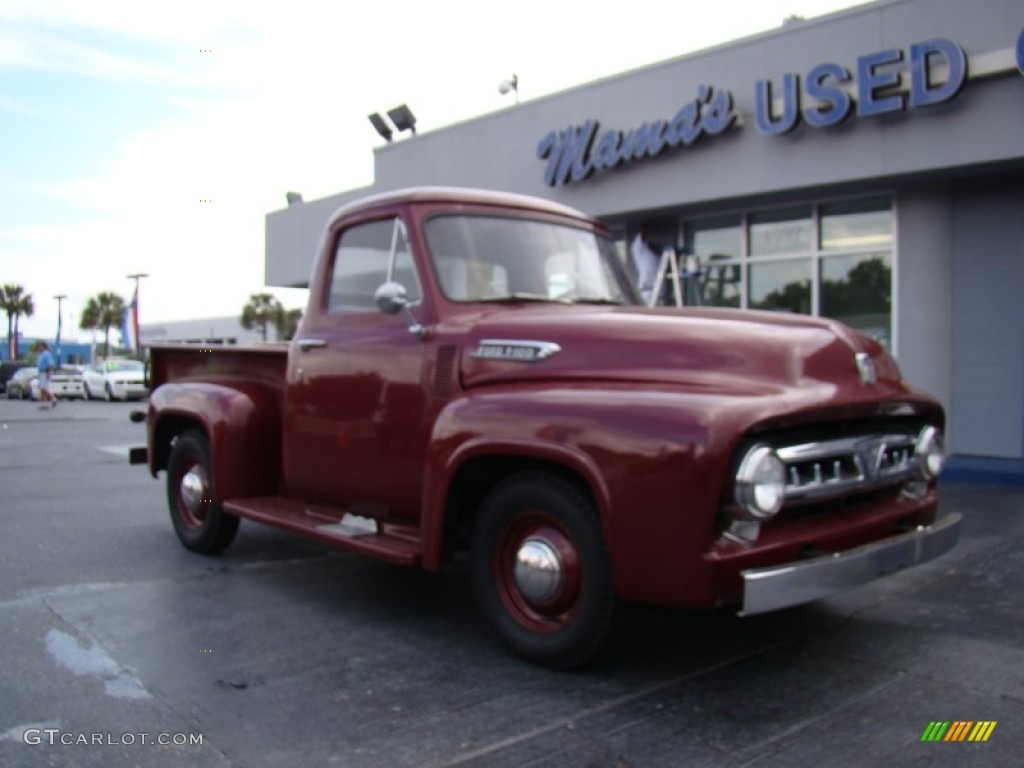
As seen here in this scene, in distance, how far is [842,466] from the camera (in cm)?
373

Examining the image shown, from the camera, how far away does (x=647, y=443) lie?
3375 millimetres

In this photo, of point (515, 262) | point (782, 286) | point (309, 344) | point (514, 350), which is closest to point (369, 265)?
point (309, 344)

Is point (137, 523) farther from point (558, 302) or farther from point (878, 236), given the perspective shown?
point (878, 236)

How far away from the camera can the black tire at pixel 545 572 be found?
3.59 m

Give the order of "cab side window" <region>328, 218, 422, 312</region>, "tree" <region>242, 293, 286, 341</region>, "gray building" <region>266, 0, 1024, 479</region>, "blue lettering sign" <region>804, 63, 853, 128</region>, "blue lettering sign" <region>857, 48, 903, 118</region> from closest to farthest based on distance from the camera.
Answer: "cab side window" <region>328, 218, 422, 312</region> → "gray building" <region>266, 0, 1024, 479</region> → "blue lettering sign" <region>857, 48, 903, 118</region> → "blue lettering sign" <region>804, 63, 853, 128</region> → "tree" <region>242, 293, 286, 341</region>

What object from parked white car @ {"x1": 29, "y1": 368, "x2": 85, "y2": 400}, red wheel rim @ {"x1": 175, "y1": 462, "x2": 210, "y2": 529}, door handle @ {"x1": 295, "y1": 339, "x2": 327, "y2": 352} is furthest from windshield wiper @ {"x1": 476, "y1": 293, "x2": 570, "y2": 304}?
parked white car @ {"x1": 29, "y1": 368, "x2": 85, "y2": 400}

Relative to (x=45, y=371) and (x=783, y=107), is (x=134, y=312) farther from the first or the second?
(x=783, y=107)

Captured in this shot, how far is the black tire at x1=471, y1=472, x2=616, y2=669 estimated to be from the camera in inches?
141

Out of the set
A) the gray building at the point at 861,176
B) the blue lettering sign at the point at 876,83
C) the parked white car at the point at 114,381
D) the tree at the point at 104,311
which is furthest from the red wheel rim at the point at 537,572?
the tree at the point at 104,311

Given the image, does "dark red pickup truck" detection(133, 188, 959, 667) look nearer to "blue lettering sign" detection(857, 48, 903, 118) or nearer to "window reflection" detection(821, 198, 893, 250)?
"blue lettering sign" detection(857, 48, 903, 118)

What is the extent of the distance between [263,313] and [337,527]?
61.6 m

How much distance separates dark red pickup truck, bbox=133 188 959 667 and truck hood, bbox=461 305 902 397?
0.04 feet

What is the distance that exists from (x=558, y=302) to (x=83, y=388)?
30.4 meters

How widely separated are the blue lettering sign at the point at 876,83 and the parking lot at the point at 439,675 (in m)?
5.09
